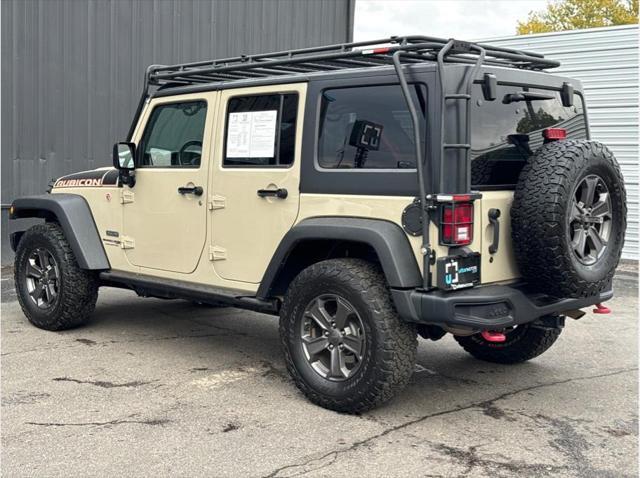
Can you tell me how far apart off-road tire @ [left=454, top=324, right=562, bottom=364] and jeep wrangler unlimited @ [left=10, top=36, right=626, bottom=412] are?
0.6 inches

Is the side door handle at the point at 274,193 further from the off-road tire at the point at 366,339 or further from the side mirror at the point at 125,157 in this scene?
the side mirror at the point at 125,157

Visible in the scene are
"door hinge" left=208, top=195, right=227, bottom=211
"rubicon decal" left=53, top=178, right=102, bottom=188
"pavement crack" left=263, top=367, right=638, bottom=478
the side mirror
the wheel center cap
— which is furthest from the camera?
"rubicon decal" left=53, top=178, right=102, bottom=188

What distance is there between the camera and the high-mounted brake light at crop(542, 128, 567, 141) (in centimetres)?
453

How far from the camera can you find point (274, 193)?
16.1 feet

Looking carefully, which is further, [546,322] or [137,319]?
[137,319]

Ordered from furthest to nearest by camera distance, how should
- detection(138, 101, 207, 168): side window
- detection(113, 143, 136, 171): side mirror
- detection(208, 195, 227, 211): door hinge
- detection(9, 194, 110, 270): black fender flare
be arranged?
1. detection(9, 194, 110, 270): black fender flare
2. detection(113, 143, 136, 171): side mirror
3. detection(138, 101, 207, 168): side window
4. detection(208, 195, 227, 211): door hinge

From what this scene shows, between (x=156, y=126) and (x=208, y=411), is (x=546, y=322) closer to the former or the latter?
(x=208, y=411)

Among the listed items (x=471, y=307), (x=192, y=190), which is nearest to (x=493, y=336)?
(x=471, y=307)

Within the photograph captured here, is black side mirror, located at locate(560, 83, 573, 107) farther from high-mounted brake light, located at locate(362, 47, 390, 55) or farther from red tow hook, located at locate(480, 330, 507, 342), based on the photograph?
red tow hook, located at locate(480, 330, 507, 342)

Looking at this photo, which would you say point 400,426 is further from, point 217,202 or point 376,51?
point 376,51

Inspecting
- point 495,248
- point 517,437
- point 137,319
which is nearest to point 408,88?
point 495,248

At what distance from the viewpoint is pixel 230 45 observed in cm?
1273

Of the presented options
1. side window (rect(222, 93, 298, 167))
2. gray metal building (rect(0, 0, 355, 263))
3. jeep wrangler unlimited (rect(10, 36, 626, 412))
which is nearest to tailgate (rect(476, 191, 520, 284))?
jeep wrangler unlimited (rect(10, 36, 626, 412))

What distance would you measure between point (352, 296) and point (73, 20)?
7.67 meters
